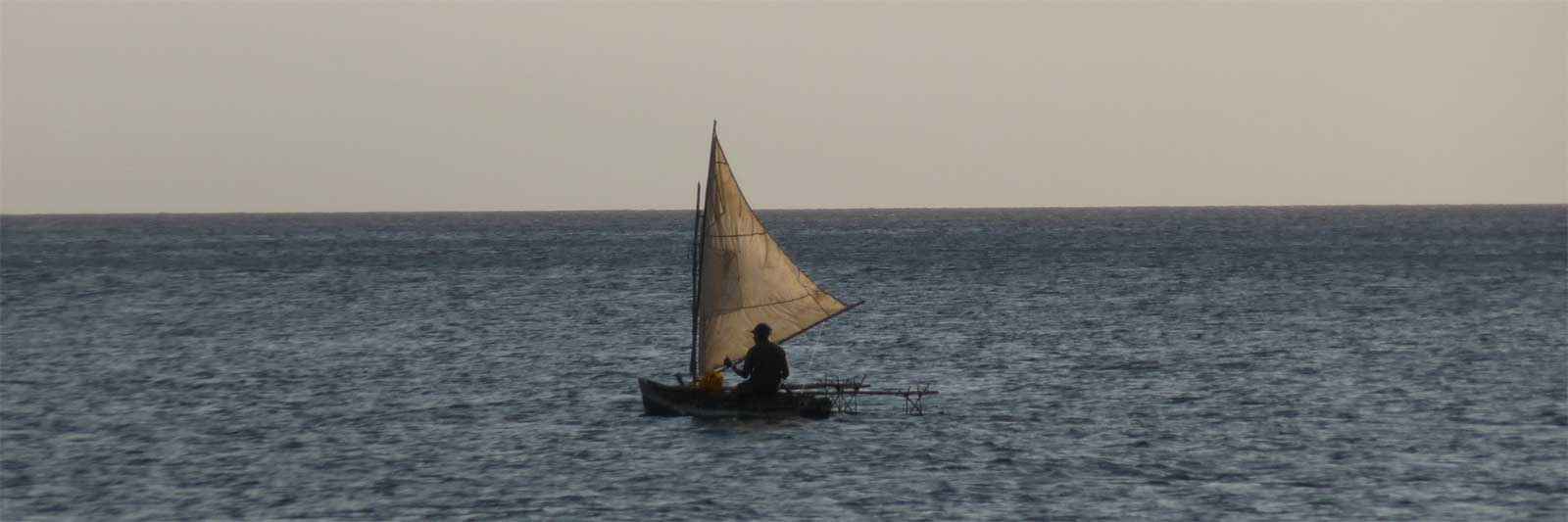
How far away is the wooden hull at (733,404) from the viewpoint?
136ft

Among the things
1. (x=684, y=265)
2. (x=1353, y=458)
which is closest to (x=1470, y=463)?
(x=1353, y=458)

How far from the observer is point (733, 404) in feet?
136

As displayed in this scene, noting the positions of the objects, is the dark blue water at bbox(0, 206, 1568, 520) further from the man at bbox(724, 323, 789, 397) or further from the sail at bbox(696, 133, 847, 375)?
the sail at bbox(696, 133, 847, 375)

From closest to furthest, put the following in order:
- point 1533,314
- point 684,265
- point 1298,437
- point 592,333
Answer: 1. point 1298,437
2. point 592,333
3. point 1533,314
4. point 684,265

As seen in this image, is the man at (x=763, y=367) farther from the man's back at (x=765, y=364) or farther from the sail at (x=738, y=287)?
the sail at (x=738, y=287)

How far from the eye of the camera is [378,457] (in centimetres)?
3806

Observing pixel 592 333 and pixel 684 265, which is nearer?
A: pixel 592 333

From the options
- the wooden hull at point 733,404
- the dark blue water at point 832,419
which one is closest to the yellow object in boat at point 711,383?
the wooden hull at point 733,404

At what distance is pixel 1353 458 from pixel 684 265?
11828cm

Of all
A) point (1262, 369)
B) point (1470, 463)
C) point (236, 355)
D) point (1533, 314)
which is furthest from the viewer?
point (1533, 314)

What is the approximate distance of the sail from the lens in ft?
145

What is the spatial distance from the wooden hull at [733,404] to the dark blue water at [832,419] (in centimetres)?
37

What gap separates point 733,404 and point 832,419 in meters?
2.79

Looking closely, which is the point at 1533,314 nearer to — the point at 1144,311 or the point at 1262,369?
the point at 1144,311
